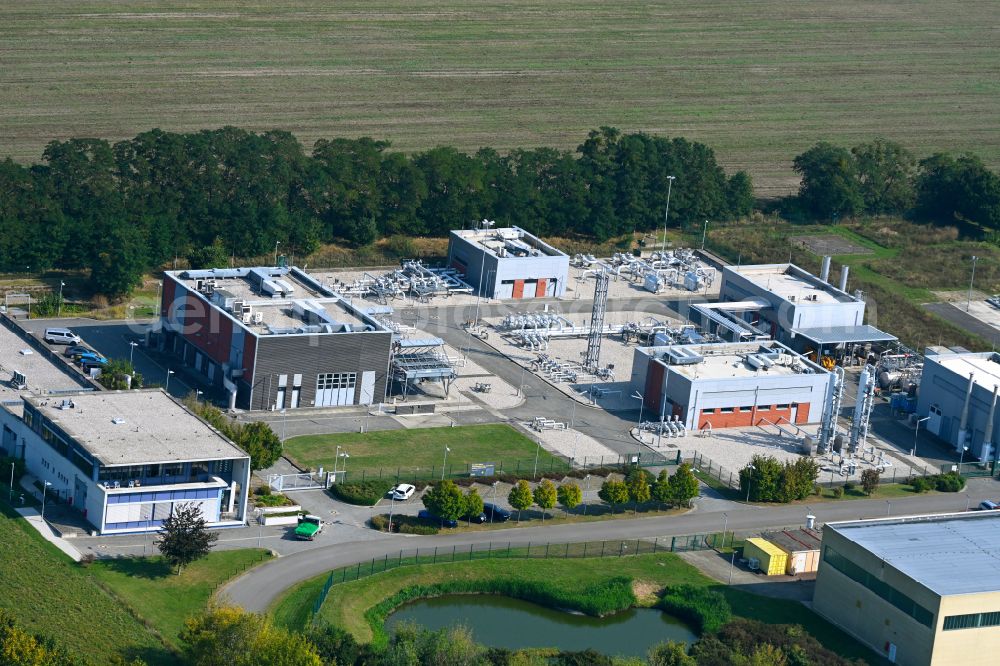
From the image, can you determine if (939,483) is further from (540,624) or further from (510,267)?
(510,267)

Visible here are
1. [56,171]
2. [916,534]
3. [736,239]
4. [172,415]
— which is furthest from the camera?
[736,239]

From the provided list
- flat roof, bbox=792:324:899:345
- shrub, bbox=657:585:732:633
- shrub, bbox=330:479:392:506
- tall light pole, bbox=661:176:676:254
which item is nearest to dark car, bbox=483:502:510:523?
shrub, bbox=330:479:392:506

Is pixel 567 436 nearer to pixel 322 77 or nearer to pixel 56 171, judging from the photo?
pixel 56 171

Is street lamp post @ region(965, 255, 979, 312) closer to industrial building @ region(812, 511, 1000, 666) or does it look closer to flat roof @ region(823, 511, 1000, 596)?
flat roof @ region(823, 511, 1000, 596)

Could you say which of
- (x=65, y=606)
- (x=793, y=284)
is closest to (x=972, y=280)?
(x=793, y=284)

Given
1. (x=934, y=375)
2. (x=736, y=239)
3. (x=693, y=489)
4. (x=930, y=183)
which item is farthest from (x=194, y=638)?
(x=930, y=183)

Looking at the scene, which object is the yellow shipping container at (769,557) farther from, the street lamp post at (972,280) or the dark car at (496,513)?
the street lamp post at (972,280)
